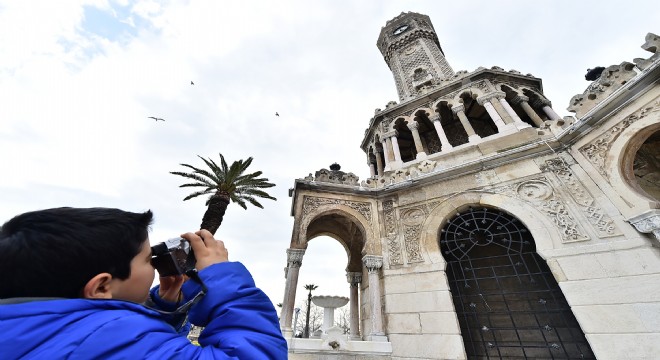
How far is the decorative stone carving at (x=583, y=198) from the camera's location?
5074 mm

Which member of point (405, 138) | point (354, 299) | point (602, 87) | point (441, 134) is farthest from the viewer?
point (405, 138)

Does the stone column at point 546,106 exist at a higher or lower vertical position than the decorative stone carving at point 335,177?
higher

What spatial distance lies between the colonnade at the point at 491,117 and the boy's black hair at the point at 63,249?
28.6 feet

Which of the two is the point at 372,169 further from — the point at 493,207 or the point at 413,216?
the point at 493,207

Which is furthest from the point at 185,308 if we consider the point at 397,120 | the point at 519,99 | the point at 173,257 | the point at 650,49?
the point at 519,99

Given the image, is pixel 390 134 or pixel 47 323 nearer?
pixel 47 323

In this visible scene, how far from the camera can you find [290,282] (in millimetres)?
6242

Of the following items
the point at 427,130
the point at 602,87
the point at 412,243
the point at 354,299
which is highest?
the point at 427,130

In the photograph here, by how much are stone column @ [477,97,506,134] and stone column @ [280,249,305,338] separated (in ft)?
23.7

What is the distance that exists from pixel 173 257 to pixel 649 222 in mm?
7283

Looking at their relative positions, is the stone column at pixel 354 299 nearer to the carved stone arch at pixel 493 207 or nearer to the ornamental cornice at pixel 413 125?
the carved stone arch at pixel 493 207

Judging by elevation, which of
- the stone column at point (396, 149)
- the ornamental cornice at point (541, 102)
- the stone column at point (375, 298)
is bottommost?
the stone column at point (375, 298)

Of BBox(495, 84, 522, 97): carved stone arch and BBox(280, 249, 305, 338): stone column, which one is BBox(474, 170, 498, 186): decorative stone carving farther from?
BBox(280, 249, 305, 338): stone column

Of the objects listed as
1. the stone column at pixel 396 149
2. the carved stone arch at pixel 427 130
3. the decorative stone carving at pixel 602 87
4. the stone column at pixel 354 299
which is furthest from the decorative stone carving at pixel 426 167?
the stone column at pixel 354 299
